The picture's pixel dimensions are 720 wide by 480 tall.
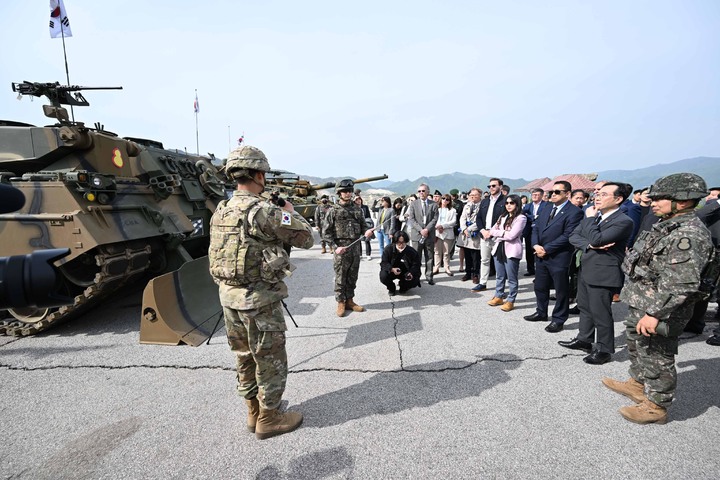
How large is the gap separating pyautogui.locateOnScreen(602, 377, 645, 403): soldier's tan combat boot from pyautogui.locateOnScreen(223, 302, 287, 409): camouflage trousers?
2.87 metres

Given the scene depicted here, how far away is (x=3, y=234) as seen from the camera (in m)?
4.14

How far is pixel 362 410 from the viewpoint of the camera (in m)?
2.78

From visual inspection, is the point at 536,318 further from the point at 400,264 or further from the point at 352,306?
the point at 352,306

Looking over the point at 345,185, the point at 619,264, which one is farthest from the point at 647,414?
the point at 345,185

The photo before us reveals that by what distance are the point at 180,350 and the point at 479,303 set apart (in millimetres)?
4415

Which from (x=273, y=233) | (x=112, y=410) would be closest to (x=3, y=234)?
(x=112, y=410)

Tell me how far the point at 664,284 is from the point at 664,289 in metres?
0.04

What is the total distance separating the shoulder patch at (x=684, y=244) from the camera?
7.52ft

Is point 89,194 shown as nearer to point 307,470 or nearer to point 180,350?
point 180,350

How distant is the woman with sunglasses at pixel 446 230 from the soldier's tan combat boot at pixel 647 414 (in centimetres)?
488

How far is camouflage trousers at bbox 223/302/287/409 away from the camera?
2.42 m

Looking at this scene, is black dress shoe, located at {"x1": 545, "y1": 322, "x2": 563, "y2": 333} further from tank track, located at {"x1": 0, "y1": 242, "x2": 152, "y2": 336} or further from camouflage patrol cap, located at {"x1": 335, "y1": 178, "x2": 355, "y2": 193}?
tank track, located at {"x1": 0, "y1": 242, "x2": 152, "y2": 336}

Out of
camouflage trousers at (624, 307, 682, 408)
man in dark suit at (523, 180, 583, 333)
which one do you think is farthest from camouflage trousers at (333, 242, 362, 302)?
camouflage trousers at (624, 307, 682, 408)

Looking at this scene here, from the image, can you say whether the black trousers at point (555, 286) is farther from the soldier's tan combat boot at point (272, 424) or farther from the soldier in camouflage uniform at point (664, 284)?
the soldier's tan combat boot at point (272, 424)
